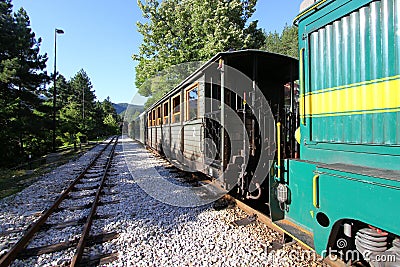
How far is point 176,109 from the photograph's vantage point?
351 inches

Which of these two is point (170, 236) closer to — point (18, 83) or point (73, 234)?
point (73, 234)

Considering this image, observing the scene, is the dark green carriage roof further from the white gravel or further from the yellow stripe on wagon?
the white gravel

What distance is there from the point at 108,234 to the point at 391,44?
444 cm

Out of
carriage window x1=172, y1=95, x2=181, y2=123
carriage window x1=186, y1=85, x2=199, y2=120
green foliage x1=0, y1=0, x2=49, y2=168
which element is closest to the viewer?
carriage window x1=186, y1=85, x2=199, y2=120

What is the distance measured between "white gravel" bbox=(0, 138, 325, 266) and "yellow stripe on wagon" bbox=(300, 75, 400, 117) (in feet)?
6.26

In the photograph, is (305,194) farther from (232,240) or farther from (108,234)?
(108,234)

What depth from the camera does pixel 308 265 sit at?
120 inches

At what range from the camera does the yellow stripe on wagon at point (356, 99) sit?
2021 mm

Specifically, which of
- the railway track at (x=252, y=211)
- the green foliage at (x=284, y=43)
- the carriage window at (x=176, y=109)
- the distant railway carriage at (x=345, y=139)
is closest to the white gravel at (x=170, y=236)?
the railway track at (x=252, y=211)

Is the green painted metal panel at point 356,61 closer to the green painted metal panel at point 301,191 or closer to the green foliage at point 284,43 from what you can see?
the green painted metal panel at point 301,191

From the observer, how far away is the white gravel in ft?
10.8

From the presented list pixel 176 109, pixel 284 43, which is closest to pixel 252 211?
pixel 176 109

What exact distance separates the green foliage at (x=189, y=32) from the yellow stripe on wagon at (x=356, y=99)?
16.6 metres

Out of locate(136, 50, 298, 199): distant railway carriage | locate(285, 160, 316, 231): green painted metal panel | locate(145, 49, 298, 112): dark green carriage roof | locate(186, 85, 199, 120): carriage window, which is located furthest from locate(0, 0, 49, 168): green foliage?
locate(285, 160, 316, 231): green painted metal panel
